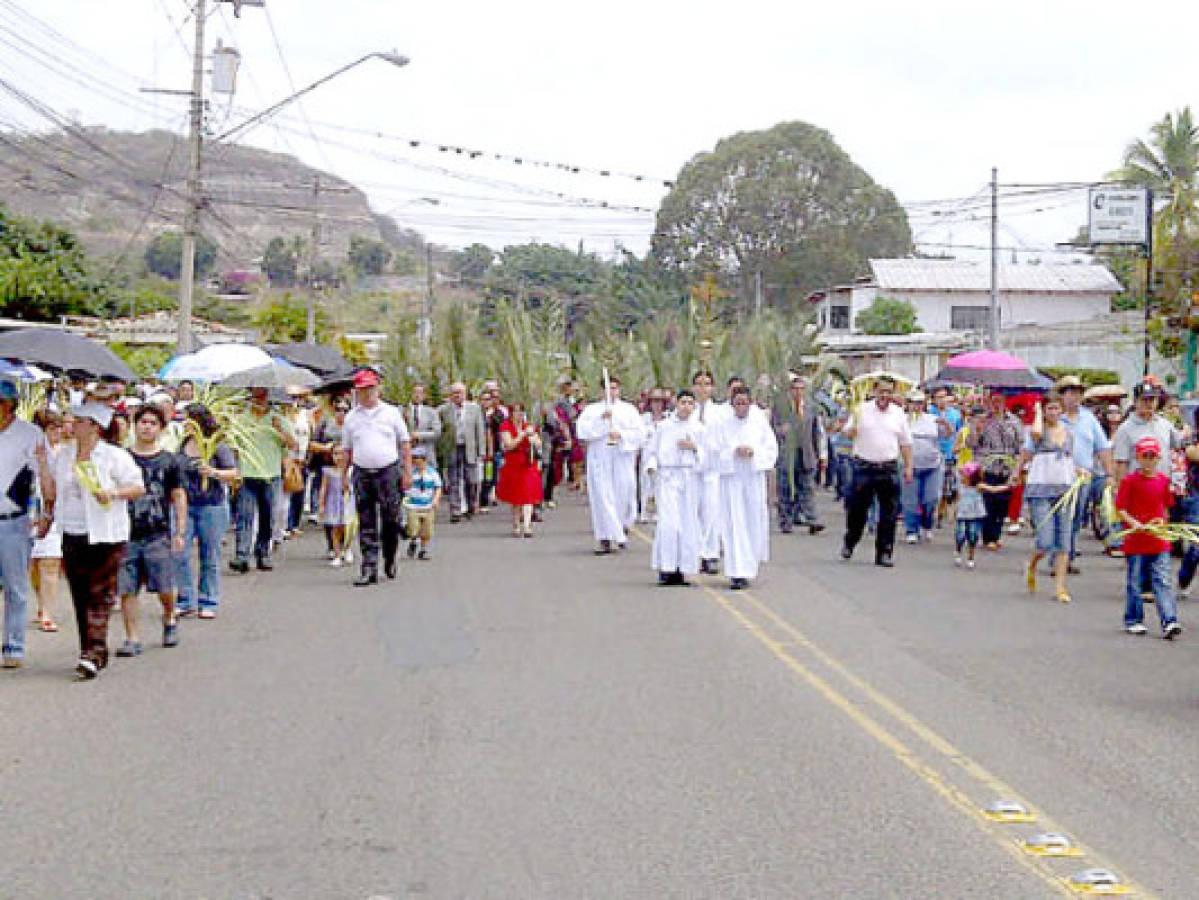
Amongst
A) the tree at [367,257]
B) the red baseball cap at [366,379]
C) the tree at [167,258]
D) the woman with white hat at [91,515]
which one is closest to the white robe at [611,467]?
the red baseball cap at [366,379]

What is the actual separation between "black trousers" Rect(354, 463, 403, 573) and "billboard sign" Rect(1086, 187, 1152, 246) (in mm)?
36814

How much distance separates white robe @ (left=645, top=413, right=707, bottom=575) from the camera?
53.2ft

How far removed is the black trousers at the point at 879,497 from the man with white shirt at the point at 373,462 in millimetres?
5160

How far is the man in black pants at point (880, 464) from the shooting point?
18.4m

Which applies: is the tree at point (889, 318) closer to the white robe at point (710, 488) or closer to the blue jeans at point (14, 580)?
the white robe at point (710, 488)

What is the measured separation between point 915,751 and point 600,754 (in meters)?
1.62

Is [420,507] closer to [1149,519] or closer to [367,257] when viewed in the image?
[1149,519]

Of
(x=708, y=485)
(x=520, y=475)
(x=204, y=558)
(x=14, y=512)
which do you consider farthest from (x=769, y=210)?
(x=14, y=512)

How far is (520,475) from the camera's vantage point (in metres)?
22.8

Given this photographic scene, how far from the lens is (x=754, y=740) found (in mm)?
8969

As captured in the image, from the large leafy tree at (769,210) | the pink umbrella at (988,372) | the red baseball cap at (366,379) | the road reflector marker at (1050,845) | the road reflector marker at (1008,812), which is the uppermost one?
the large leafy tree at (769,210)

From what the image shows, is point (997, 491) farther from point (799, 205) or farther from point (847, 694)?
point (799, 205)

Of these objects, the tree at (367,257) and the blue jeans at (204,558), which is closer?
the blue jeans at (204,558)

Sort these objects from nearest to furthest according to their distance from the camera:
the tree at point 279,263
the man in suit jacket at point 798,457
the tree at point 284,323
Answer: the man in suit jacket at point 798,457 < the tree at point 284,323 < the tree at point 279,263
